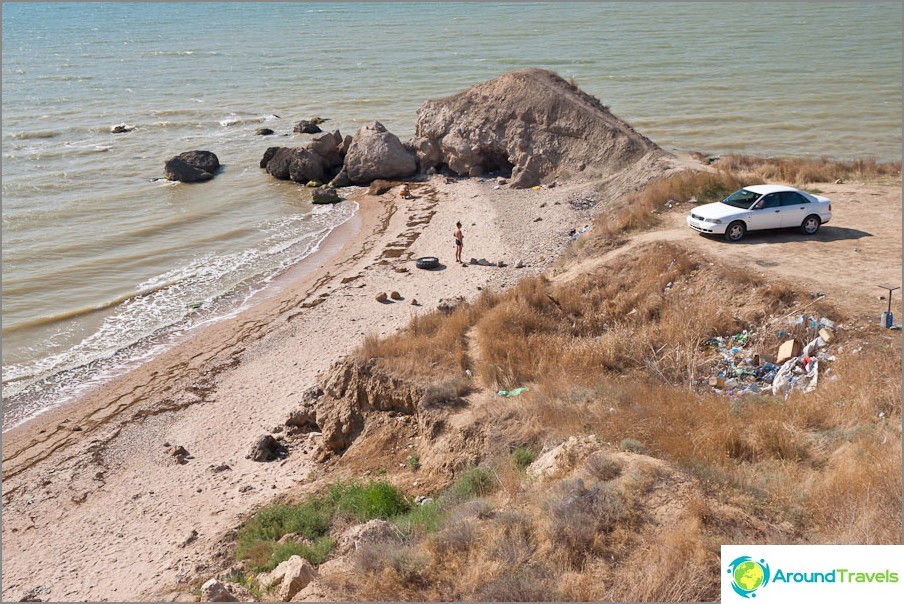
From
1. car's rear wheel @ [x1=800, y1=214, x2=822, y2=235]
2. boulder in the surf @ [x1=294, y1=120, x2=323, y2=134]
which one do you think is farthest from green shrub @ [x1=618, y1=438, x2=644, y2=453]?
boulder in the surf @ [x1=294, y1=120, x2=323, y2=134]

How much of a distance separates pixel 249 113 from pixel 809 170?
134 ft

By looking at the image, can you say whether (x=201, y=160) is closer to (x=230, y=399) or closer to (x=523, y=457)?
(x=230, y=399)

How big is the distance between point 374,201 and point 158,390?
17590 mm

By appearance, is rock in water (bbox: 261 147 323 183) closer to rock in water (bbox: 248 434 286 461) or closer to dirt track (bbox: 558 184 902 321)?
dirt track (bbox: 558 184 902 321)

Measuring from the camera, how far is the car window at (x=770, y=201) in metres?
20.0

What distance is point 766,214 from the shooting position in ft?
65.5

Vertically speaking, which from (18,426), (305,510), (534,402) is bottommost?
(18,426)

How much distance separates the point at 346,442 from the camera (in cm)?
1481

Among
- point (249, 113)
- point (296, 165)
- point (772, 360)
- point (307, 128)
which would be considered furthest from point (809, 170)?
point (249, 113)

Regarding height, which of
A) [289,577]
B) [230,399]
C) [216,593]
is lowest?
[230,399]

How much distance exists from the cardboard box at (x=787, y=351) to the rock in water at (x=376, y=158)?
25115 millimetres

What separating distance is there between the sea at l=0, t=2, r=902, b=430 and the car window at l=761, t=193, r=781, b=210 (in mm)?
16322

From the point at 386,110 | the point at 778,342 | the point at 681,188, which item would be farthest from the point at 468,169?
the point at 778,342

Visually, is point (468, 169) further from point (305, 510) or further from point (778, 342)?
point (305, 510)
